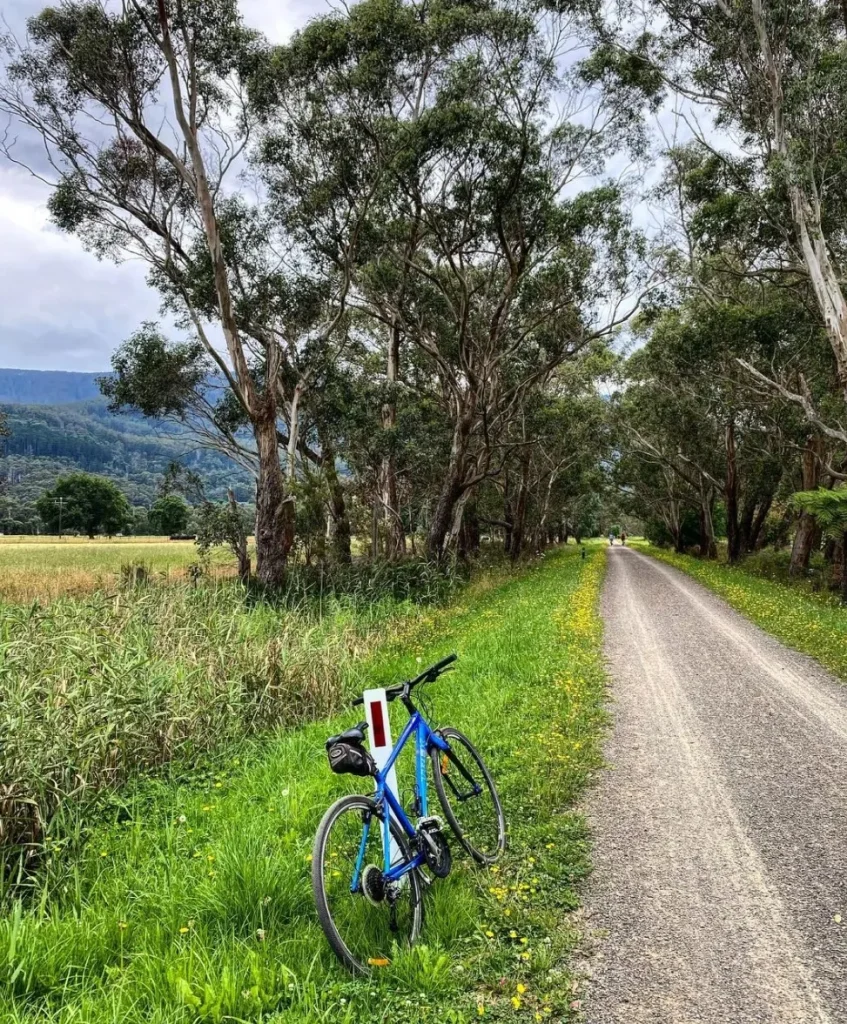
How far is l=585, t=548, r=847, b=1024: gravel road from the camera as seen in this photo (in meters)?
2.82

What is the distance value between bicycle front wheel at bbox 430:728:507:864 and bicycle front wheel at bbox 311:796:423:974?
73 cm

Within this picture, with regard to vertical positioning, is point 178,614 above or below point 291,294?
below

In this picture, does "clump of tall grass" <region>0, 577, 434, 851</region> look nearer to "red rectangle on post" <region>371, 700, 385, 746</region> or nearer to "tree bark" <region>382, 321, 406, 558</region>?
"red rectangle on post" <region>371, 700, 385, 746</region>

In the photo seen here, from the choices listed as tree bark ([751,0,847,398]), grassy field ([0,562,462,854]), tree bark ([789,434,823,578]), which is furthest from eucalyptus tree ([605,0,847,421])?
grassy field ([0,562,462,854])

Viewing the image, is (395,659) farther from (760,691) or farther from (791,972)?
(791,972)

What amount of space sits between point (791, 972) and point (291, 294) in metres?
19.2

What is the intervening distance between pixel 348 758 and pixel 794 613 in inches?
514

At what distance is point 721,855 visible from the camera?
13.0 feet

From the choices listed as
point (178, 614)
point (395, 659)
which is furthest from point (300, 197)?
point (395, 659)

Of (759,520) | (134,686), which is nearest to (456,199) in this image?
(134,686)

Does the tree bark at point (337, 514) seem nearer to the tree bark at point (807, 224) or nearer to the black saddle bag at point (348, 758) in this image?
the tree bark at point (807, 224)

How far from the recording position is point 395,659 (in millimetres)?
10039

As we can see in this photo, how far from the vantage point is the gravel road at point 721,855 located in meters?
2.82

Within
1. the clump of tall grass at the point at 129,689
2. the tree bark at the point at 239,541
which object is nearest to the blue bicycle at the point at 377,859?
the clump of tall grass at the point at 129,689
